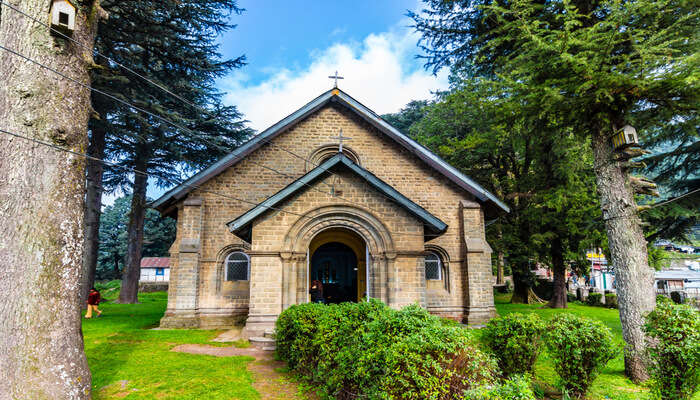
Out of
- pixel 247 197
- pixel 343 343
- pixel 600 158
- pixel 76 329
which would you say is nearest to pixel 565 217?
pixel 600 158

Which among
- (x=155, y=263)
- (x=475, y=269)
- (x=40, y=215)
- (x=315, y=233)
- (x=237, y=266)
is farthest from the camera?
(x=155, y=263)

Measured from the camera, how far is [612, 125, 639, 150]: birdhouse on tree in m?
8.48

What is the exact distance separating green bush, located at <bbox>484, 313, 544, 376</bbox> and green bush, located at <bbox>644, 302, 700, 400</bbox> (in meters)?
1.78

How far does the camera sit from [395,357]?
4.44m

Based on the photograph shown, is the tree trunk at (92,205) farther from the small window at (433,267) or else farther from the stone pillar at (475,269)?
the stone pillar at (475,269)

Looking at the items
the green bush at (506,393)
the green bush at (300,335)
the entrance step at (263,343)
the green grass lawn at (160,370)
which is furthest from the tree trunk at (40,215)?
the green bush at (506,393)

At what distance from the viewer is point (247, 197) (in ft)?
47.9

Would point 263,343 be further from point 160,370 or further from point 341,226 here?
point 341,226

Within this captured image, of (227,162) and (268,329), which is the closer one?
(268,329)

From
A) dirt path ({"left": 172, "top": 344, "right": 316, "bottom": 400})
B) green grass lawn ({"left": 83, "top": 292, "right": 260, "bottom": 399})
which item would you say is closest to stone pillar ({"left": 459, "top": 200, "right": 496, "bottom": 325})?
dirt path ({"left": 172, "top": 344, "right": 316, "bottom": 400})

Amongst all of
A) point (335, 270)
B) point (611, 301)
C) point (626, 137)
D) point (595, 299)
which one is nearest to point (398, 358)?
point (626, 137)

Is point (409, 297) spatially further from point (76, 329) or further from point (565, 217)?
point (565, 217)

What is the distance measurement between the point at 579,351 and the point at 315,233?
778 centimetres

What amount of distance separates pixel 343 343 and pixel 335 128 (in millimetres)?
11230
